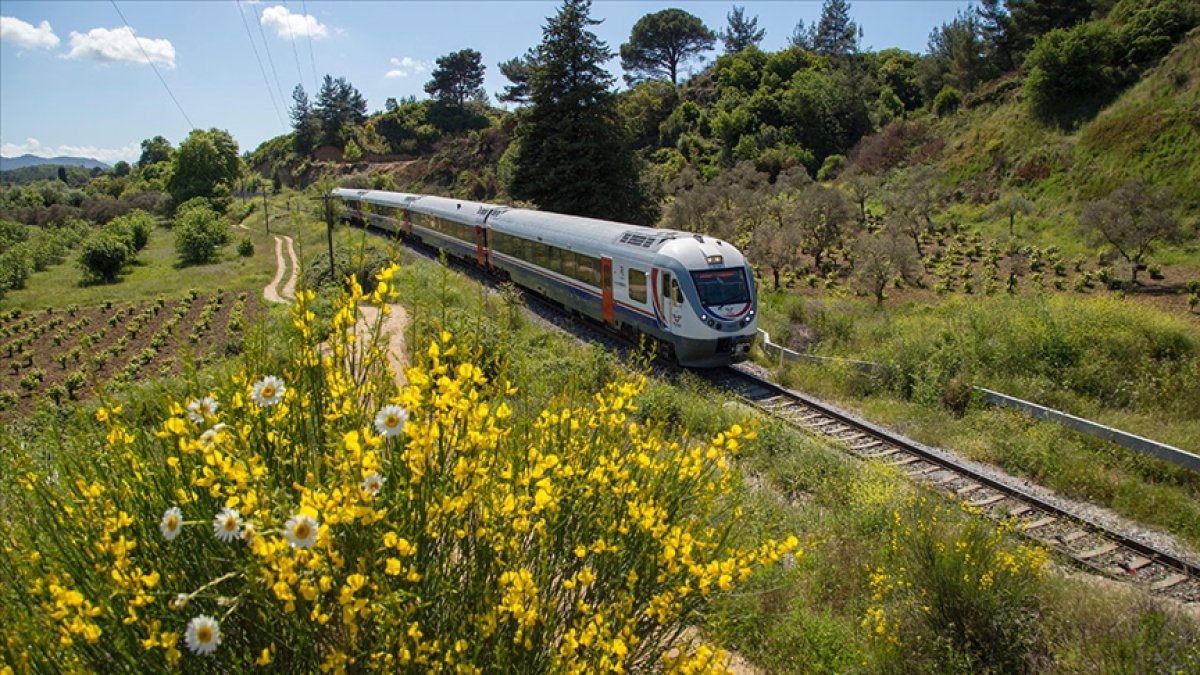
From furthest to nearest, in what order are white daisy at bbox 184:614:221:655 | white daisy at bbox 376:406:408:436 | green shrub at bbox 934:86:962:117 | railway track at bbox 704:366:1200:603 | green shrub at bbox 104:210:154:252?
green shrub at bbox 934:86:962:117 < green shrub at bbox 104:210:154:252 < railway track at bbox 704:366:1200:603 < white daisy at bbox 376:406:408:436 < white daisy at bbox 184:614:221:655

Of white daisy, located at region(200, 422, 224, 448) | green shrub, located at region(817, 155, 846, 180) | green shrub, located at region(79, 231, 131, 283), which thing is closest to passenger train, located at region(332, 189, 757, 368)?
white daisy, located at region(200, 422, 224, 448)

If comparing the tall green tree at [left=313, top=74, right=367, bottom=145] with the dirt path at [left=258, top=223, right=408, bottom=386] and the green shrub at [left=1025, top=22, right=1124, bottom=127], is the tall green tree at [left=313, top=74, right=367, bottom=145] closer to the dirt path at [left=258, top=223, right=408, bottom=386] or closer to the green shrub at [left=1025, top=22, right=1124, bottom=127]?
the dirt path at [left=258, top=223, right=408, bottom=386]

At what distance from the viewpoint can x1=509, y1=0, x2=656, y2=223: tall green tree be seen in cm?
2727

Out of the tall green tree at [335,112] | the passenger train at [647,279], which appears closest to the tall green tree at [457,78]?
the tall green tree at [335,112]

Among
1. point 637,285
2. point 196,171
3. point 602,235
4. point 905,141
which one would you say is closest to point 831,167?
point 905,141

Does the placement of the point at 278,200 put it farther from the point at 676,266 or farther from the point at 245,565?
the point at 245,565

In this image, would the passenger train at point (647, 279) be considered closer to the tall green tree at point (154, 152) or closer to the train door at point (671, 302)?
the train door at point (671, 302)

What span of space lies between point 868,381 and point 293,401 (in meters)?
12.5

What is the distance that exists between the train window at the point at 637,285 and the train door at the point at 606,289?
897mm

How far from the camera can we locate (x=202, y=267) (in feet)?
122

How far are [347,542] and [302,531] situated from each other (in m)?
0.45

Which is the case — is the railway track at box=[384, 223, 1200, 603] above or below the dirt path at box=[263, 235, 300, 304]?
above

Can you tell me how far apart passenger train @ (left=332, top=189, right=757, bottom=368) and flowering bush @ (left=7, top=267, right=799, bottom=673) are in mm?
7145

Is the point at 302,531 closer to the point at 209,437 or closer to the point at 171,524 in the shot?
the point at 171,524
